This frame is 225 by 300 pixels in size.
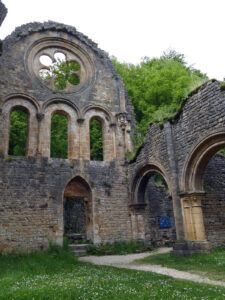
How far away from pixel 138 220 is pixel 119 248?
161cm

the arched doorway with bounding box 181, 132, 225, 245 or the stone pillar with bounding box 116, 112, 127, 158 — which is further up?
Result: the stone pillar with bounding box 116, 112, 127, 158

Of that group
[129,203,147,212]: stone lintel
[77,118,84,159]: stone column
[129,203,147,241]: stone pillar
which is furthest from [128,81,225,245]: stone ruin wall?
[77,118,84,159]: stone column

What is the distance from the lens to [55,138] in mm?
19484

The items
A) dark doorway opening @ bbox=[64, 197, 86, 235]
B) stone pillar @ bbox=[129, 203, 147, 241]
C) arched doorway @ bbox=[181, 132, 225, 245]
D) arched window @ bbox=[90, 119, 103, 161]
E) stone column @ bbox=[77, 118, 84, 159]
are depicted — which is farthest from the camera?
arched window @ bbox=[90, 119, 103, 161]

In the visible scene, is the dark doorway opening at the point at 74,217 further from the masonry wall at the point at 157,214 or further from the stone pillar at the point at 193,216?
the stone pillar at the point at 193,216

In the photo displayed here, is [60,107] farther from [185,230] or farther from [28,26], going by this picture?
[185,230]

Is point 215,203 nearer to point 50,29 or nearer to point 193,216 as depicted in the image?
point 193,216

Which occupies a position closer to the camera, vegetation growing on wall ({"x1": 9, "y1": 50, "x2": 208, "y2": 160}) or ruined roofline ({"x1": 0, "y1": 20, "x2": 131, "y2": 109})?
ruined roofline ({"x1": 0, "y1": 20, "x2": 131, "y2": 109})

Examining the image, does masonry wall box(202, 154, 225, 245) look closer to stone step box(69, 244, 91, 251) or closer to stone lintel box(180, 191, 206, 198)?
stone lintel box(180, 191, 206, 198)

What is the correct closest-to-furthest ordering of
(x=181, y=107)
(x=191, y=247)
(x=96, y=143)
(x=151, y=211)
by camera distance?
(x=191, y=247)
(x=181, y=107)
(x=151, y=211)
(x=96, y=143)

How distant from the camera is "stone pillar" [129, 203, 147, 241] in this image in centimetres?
1283

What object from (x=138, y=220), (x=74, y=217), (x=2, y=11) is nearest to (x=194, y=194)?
(x=138, y=220)

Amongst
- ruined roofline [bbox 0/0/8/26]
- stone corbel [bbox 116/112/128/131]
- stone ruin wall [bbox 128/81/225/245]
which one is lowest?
stone ruin wall [bbox 128/81/225/245]

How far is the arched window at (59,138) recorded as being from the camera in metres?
19.2
